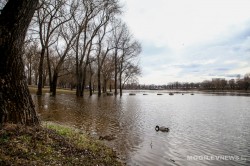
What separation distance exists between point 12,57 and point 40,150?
10.4ft

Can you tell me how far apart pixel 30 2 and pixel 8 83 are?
260 centimetres

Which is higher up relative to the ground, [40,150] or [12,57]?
[12,57]

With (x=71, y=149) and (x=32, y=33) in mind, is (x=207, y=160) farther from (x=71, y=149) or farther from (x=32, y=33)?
A: (x=32, y=33)

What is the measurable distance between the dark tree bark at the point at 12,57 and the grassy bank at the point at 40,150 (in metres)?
0.58

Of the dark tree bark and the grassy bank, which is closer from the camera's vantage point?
the grassy bank

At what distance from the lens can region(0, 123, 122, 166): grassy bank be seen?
16.5ft

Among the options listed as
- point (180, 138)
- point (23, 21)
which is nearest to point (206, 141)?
point (180, 138)

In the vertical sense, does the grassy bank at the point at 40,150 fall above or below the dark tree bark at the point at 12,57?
below

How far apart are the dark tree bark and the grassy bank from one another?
576 mm

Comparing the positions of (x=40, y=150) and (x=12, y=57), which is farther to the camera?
(x=12, y=57)

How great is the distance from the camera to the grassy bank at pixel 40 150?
5027 mm

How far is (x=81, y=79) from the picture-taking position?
4138 cm

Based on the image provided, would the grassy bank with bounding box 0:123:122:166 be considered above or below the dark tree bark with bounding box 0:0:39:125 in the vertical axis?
below

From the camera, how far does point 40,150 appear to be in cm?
555
